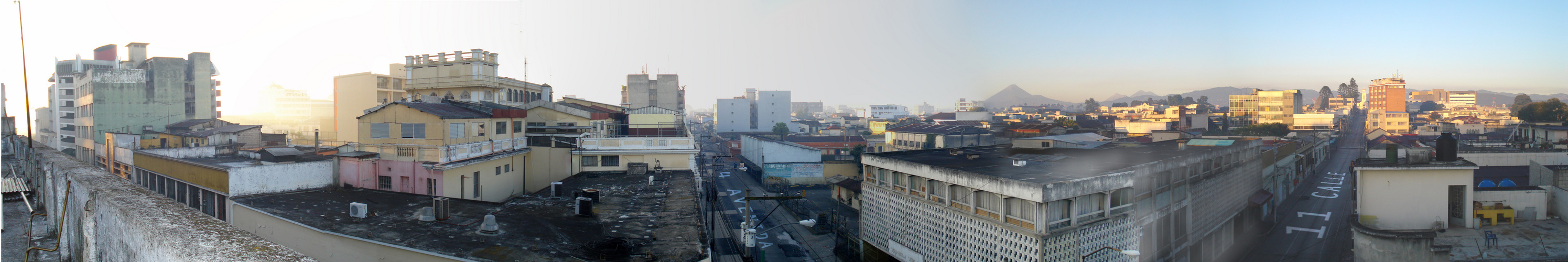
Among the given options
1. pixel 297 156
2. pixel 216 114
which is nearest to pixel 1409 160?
pixel 297 156

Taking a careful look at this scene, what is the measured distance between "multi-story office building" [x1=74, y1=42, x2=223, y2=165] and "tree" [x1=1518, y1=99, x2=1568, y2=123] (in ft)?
136

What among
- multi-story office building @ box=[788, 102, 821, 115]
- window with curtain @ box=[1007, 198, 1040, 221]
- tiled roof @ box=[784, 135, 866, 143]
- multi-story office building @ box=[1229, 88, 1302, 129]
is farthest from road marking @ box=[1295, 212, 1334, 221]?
multi-story office building @ box=[788, 102, 821, 115]

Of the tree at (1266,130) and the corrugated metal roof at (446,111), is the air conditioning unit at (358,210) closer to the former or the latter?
the corrugated metal roof at (446,111)

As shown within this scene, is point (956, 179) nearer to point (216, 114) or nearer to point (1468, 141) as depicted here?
point (1468, 141)

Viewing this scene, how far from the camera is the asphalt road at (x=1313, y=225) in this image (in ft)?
36.5

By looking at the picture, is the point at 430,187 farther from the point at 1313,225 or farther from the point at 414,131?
the point at 1313,225

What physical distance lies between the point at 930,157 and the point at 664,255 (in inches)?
239

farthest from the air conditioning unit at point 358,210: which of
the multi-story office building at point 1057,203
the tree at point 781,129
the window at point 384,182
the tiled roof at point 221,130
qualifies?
the tree at point 781,129

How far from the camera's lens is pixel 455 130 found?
10.8 metres

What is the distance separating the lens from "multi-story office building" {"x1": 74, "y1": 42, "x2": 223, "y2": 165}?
69.9 ft

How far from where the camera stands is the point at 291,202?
8.41m

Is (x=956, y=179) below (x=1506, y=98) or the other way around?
below

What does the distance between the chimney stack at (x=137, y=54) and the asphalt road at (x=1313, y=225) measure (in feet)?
112

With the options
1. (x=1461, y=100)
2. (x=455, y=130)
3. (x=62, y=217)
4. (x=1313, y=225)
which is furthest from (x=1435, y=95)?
(x=62, y=217)
